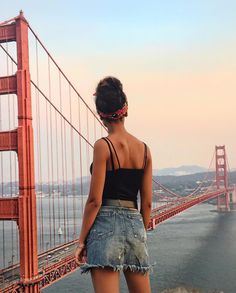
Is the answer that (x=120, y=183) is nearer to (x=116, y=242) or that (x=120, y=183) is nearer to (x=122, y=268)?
(x=116, y=242)

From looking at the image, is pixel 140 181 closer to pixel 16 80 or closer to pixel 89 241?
pixel 89 241

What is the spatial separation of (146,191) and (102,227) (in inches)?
13.6

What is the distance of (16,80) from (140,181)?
12.9m

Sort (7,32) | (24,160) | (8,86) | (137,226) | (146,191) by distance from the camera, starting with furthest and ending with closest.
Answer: (7,32)
(8,86)
(24,160)
(146,191)
(137,226)

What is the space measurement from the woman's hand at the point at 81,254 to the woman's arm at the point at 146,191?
0.40 meters

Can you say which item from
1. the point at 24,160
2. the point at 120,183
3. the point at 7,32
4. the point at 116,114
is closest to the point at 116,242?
the point at 120,183

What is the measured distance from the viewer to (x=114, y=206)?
2139 millimetres

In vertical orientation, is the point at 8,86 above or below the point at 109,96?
above

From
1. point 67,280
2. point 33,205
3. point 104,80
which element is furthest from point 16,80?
point 67,280

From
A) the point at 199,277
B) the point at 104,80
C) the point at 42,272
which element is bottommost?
the point at 199,277

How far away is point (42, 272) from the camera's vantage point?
1546cm

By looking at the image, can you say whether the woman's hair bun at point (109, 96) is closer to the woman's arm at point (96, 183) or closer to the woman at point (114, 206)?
the woman at point (114, 206)

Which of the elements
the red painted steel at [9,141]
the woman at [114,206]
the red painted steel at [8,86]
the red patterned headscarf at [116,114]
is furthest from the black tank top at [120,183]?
the red painted steel at [8,86]

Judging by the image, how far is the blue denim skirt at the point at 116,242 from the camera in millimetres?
2086
